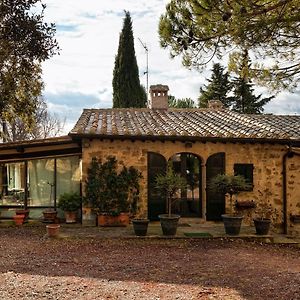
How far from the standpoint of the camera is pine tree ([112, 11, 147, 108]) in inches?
1028

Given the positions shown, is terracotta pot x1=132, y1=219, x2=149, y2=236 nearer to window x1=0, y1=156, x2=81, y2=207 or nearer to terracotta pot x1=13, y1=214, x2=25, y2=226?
window x1=0, y1=156, x2=81, y2=207

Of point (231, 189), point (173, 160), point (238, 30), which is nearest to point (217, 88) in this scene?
point (173, 160)

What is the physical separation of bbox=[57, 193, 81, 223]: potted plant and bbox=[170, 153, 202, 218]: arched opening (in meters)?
3.08

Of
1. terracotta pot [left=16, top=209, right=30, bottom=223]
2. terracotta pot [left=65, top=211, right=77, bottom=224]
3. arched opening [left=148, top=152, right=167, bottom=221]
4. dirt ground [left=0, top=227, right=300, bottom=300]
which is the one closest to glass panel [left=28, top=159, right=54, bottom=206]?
terracotta pot [left=16, top=209, right=30, bottom=223]

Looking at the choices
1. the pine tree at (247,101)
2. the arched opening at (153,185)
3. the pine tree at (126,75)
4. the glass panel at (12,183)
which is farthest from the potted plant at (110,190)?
the pine tree at (247,101)

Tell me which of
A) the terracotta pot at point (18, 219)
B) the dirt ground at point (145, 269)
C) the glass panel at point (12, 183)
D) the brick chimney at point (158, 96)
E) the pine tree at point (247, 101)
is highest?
the pine tree at point (247, 101)

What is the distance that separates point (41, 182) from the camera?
46.6 ft

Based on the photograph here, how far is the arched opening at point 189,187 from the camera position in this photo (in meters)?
13.5

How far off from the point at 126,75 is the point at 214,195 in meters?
14.6

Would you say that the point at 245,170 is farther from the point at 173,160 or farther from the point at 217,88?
the point at 217,88

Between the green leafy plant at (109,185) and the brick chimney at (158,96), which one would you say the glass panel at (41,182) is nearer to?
the green leafy plant at (109,185)

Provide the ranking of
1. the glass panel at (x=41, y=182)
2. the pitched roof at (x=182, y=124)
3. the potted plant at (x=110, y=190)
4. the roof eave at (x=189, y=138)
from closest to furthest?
the roof eave at (x=189, y=138) → the potted plant at (x=110, y=190) → the pitched roof at (x=182, y=124) → the glass panel at (x=41, y=182)

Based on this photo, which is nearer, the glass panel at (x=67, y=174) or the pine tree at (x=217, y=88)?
the glass panel at (x=67, y=174)

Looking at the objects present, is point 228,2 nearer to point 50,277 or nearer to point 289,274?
point 289,274
